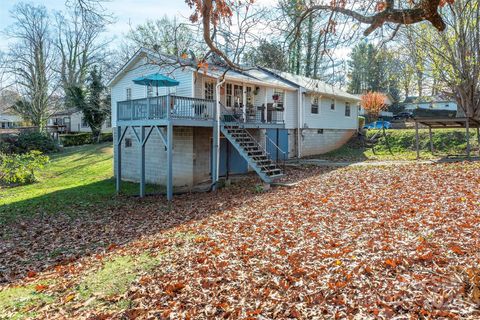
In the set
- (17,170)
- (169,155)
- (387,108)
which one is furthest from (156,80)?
(387,108)

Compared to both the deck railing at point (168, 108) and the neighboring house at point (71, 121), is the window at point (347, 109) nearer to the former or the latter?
the deck railing at point (168, 108)

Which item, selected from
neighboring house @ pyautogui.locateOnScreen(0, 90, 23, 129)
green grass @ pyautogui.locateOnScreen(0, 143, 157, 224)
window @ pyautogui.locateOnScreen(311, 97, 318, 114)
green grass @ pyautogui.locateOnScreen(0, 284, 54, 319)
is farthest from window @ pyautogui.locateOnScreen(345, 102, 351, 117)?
neighboring house @ pyautogui.locateOnScreen(0, 90, 23, 129)

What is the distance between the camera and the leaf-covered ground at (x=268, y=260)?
409cm

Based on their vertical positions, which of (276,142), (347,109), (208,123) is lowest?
(276,142)

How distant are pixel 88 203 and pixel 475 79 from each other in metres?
18.7

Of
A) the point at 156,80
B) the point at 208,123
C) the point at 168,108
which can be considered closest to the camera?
the point at 168,108

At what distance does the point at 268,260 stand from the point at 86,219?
7.80 meters

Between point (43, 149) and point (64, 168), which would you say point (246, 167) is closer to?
point (64, 168)

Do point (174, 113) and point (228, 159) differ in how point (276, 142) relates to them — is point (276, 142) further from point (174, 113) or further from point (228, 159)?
point (174, 113)

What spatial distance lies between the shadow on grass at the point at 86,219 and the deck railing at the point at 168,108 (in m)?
3.21

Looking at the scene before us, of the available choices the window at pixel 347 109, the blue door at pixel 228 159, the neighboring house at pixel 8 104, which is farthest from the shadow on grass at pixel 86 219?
the neighboring house at pixel 8 104

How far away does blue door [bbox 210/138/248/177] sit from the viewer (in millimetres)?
17328

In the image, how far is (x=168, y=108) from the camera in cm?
1312

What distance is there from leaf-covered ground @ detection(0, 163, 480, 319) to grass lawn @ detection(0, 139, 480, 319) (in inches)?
0.9
